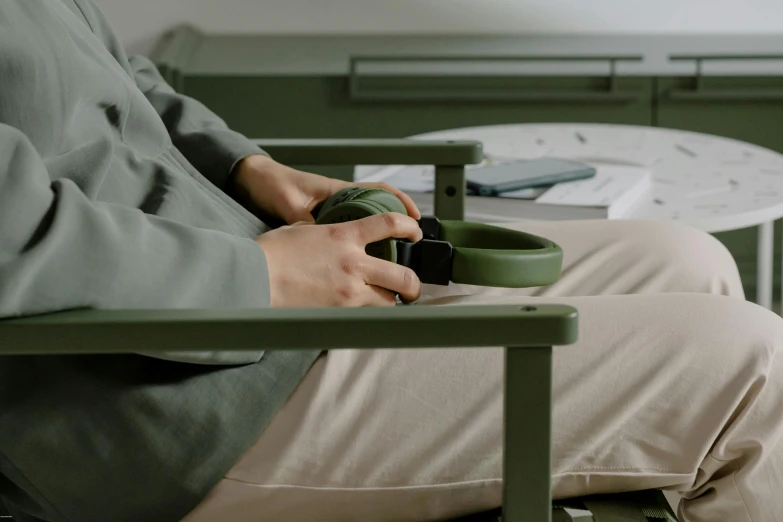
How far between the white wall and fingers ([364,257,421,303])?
186cm

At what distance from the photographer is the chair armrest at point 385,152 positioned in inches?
46.4

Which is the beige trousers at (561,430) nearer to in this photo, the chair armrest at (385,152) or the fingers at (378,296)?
the fingers at (378,296)

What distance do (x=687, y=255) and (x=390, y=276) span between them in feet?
1.23

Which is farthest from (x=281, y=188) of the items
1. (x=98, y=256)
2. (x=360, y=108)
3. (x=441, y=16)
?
(x=441, y=16)

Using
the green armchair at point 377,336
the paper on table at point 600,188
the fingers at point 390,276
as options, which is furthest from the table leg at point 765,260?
the green armchair at point 377,336

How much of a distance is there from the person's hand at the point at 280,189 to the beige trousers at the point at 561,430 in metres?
0.31

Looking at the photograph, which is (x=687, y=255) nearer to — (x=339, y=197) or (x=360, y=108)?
(x=339, y=197)

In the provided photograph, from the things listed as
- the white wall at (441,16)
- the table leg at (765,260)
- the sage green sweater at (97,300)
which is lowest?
the table leg at (765,260)

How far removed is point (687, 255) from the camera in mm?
1013

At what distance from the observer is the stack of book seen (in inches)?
53.2

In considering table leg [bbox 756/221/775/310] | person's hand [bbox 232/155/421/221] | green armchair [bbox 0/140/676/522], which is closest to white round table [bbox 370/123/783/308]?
table leg [bbox 756/221/775/310]

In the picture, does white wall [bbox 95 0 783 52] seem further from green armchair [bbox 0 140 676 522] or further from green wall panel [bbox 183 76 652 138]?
green armchair [bbox 0 140 676 522]

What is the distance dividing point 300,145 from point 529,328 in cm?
62

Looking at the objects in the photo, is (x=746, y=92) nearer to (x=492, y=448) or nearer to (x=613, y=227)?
(x=613, y=227)
